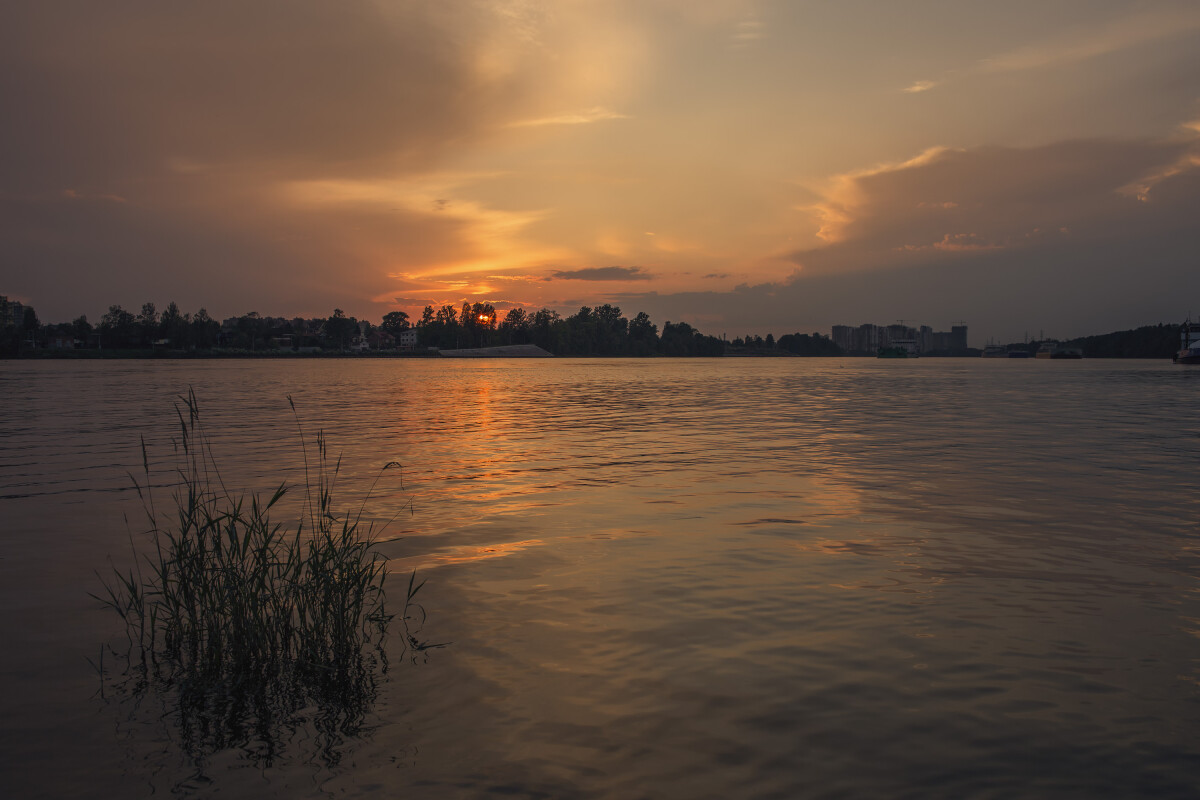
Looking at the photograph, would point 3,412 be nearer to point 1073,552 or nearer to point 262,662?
point 262,662

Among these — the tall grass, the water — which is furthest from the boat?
the tall grass

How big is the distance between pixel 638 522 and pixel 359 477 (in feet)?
33.0

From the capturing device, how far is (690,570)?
38.8ft

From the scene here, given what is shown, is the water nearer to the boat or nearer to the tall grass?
the tall grass

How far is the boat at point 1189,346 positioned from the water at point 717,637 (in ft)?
577

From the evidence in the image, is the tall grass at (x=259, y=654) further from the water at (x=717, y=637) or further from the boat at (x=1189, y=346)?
the boat at (x=1189, y=346)

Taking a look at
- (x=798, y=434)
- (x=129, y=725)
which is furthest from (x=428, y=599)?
(x=798, y=434)

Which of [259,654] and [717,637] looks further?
[717,637]

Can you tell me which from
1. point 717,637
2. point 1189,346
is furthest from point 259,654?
point 1189,346

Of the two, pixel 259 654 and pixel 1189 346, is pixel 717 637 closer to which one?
pixel 259 654

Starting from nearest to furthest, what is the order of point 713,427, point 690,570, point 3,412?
point 690,570 → point 713,427 → point 3,412

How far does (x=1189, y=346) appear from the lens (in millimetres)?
171750

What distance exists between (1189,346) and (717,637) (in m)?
214

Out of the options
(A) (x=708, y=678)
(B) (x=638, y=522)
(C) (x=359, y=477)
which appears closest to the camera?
(A) (x=708, y=678)
